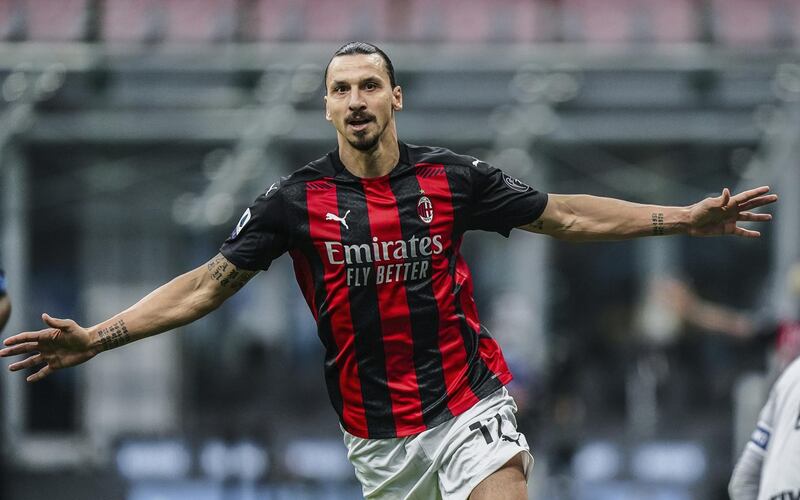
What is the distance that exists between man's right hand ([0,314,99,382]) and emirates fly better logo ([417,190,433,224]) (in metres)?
1.16

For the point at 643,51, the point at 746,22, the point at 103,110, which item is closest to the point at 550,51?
the point at 643,51

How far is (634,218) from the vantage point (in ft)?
15.1

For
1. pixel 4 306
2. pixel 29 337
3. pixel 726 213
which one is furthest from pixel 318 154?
pixel 29 337

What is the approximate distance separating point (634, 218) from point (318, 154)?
34.7 feet

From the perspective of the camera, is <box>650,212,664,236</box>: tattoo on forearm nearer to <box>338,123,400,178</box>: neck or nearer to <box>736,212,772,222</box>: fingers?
<box>736,212,772,222</box>: fingers

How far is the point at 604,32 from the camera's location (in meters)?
14.5

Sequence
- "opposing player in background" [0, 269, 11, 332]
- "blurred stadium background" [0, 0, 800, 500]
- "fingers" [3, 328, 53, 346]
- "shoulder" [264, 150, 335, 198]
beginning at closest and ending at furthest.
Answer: "fingers" [3, 328, 53, 346] → "shoulder" [264, 150, 335, 198] → "opposing player in background" [0, 269, 11, 332] → "blurred stadium background" [0, 0, 800, 500]

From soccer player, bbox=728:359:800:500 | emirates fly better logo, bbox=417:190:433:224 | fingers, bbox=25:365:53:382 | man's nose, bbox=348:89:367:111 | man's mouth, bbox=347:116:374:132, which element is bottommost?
soccer player, bbox=728:359:800:500

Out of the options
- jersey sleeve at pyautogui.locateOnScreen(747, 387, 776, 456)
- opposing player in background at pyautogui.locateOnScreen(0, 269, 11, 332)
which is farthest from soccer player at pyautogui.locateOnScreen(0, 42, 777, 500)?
opposing player in background at pyautogui.locateOnScreen(0, 269, 11, 332)

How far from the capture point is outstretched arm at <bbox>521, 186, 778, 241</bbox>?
455 cm

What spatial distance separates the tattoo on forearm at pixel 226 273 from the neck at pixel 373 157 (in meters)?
0.49

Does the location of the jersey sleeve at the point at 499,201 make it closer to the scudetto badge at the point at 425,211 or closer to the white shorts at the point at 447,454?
the scudetto badge at the point at 425,211

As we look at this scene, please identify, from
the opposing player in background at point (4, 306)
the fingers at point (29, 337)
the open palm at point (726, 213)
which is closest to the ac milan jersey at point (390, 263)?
the open palm at point (726, 213)

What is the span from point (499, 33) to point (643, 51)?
6.70 ft
